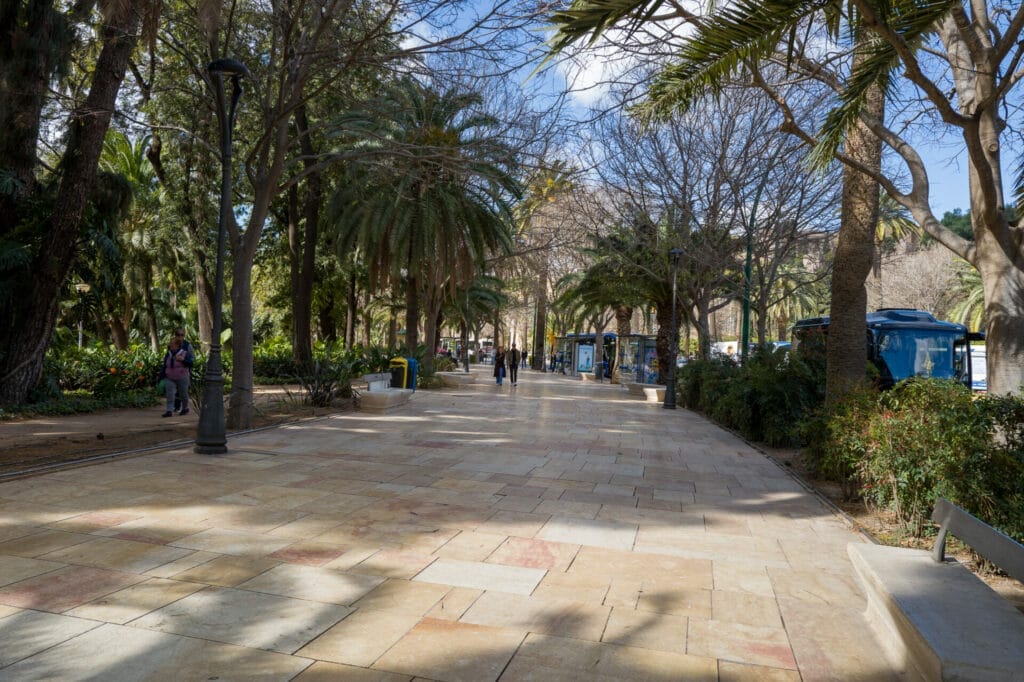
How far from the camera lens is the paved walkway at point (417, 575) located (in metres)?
3.23

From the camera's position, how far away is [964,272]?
39250mm

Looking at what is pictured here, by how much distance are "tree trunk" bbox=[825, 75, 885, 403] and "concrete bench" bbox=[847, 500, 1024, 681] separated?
5.36 meters

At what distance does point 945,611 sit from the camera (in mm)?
3178

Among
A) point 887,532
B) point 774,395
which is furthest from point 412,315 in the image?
point 887,532

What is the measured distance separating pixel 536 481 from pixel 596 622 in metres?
3.92

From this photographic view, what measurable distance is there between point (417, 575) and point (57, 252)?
11324 millimetres

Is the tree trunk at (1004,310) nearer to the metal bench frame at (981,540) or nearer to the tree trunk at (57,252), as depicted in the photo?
the metal bench frame at (981,540)

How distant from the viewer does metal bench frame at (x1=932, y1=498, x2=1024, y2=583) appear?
2.92 meters

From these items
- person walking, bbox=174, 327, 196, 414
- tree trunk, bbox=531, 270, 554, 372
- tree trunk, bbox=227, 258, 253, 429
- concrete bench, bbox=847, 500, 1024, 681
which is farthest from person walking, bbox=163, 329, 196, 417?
tree trunk, bbox=531, 270, 554, 372

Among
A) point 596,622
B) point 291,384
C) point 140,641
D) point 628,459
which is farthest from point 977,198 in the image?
point 291,384

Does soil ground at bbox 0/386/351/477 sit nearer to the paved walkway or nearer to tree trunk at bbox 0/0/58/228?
the paved walkway

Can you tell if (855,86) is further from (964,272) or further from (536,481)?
(964,272)

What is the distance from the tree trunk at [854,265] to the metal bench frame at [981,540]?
523 centimetres

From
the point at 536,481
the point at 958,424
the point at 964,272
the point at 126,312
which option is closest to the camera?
the point at 958,424
